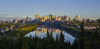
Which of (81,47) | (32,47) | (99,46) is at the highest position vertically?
(99,46)

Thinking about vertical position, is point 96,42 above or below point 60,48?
Answer: above

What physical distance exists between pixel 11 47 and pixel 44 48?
25.7 feet

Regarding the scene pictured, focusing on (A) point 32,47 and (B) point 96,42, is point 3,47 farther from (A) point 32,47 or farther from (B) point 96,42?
(B) point 96,42

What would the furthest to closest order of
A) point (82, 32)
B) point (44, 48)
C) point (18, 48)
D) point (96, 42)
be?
point (44, 48) → point (18, 48) → point (82, 32) → point (96, 42)

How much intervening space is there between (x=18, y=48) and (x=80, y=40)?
16.1 metres

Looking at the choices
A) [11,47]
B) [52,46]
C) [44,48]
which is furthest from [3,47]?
[52,46]

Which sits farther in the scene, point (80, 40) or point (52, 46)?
point (52, 46)

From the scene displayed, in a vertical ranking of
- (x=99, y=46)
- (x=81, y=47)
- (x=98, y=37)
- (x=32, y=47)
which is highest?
(x=98, y=37)

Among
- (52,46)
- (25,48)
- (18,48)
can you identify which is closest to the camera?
(25,48)

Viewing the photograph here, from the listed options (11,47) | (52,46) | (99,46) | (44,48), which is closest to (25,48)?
(52,46)

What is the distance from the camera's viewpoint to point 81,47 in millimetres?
14141

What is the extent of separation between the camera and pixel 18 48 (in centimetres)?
2639

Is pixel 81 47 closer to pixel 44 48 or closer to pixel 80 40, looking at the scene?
pixel 80 40

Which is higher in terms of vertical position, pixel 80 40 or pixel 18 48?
pixel 80 40
